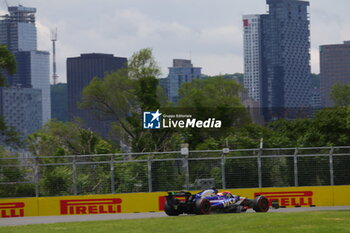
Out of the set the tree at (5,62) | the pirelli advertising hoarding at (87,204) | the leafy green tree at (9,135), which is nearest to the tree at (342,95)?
the leafy green tree at (9,135)

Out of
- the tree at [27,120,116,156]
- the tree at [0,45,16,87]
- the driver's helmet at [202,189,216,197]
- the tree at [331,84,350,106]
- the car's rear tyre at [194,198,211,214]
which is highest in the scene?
the tree at [331,84,350,106]

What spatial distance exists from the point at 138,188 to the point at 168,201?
5962 millimetres

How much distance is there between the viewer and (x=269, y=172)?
34250mm

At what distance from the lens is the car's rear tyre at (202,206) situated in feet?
90.4

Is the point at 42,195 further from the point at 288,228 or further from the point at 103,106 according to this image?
the point at 103,106

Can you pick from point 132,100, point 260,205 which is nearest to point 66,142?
point 132,100

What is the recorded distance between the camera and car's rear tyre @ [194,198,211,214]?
27562 millimetres

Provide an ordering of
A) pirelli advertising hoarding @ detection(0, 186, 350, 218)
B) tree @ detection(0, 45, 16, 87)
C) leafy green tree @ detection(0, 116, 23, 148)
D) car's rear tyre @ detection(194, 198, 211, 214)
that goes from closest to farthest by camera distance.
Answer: car's rear tyre @ detection(194, 198, 211, 214) → pirelli advertising hoarding @ detection(0, 186, 350, 218) → tree @ detection(0, 45, 16, 87) → leafy green tree @ detection(0, 116, 23, 148)

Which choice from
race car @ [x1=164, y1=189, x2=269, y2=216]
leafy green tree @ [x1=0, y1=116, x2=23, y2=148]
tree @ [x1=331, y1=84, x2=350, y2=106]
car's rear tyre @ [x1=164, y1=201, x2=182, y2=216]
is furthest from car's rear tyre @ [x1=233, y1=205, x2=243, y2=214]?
tree @ [x1=331, y1=84, x2=350, y2=106]

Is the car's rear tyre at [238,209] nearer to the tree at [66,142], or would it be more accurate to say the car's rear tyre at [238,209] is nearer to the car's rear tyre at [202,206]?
the car's rear tyre at [202,206]

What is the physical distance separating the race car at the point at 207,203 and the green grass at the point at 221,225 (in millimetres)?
2713

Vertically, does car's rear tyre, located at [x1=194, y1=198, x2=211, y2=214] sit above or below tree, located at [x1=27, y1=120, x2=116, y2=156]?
below

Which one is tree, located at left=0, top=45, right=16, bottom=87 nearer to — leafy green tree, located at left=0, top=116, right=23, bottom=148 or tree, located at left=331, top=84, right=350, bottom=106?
leafy green tree, located at left=0, top=116, right=23, bottom=148

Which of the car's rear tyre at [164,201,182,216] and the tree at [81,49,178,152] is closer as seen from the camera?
the car's rear tyre at [164,201,182,216]
